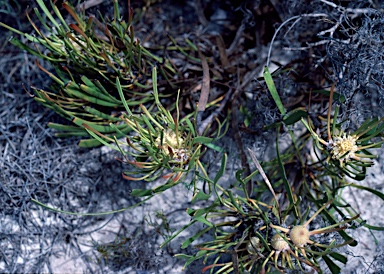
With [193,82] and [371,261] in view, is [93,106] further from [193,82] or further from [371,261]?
[371,261]

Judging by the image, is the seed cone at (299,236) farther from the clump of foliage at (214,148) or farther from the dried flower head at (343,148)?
the dried flower head at (343,148)

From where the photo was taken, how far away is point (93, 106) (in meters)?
0.99

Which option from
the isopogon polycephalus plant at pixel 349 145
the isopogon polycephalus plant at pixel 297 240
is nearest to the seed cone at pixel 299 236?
the isopogon polycephalus plant at pixel 297 240

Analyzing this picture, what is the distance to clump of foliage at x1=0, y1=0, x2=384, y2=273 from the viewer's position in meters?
0.74

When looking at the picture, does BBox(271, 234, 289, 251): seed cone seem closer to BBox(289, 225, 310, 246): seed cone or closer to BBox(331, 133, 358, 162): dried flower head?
BBox(289, 225, 310, 246): seed cone

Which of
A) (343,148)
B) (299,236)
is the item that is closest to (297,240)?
(299,236)

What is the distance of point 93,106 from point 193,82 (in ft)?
0.74

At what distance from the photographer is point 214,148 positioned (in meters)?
0.88

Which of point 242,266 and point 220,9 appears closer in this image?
point 242,266

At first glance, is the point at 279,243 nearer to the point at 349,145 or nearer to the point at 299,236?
the point at 299,236

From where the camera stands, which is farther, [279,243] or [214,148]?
[214,148]

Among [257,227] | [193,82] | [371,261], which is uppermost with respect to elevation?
[193,82]

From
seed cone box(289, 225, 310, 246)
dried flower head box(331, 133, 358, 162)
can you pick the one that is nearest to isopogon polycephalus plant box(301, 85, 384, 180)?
dried flower head box(331, 133, 358, 162)

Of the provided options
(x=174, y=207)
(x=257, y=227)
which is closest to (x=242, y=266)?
(x=257, y=227)
